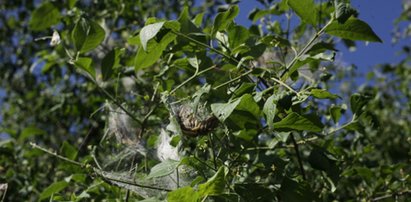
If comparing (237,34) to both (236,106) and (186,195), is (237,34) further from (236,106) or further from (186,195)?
(186,195)

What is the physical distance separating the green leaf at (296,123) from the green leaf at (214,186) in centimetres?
19

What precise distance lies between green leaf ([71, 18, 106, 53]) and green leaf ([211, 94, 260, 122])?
50 centimetres

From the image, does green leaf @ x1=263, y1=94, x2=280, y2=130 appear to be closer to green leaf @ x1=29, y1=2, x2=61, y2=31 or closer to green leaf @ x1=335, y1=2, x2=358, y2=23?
green leaf @ x1=335, y1=2, x2=358, y2=23

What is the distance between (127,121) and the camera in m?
1.77

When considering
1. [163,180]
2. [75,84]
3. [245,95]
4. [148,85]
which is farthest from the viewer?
[75,84]

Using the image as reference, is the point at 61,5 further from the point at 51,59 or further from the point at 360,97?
the point at 360,97

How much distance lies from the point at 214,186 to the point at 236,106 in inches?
7.3

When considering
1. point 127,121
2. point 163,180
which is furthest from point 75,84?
point 163,180

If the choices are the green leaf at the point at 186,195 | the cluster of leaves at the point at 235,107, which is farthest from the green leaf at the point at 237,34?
the green leaf at the point at 186,195

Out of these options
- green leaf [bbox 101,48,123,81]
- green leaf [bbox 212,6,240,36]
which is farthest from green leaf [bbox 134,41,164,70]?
green leaf [bbox 101,48,123,81]

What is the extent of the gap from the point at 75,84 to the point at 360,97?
2.50 m

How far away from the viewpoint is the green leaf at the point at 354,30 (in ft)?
4.03

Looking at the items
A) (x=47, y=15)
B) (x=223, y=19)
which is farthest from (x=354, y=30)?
(x=47, y=15)

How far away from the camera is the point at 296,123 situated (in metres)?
1.18
